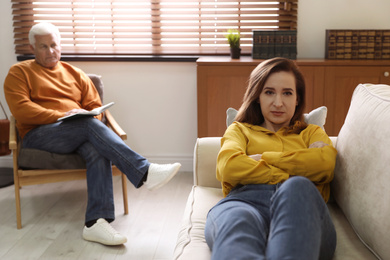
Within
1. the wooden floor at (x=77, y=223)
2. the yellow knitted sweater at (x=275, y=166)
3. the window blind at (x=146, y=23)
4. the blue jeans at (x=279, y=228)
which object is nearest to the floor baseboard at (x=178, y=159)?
the wooden floor at (x=77, y=223)

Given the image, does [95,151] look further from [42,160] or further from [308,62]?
[308,62]

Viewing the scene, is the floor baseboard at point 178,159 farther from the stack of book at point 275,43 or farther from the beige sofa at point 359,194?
the beige sofa at point 359,194

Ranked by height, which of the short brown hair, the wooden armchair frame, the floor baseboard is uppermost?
the short brown hair

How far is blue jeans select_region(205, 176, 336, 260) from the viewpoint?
49.9 inches

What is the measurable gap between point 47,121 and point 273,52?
1.54 metres

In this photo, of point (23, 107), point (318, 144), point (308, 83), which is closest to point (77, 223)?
point (23, 107)

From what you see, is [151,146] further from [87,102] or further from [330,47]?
[330,47]

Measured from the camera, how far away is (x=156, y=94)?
3.70 metres

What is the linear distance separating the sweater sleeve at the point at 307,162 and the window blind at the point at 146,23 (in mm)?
1951

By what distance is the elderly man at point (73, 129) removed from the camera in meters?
2.58

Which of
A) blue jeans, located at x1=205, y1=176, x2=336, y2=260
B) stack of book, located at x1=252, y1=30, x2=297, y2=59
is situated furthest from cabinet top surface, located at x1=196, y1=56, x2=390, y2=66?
blue jeans, located at x1=205, y1=176, x2=336, y2=260

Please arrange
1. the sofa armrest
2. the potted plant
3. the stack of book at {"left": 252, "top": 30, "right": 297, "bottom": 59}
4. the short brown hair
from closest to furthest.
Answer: the short brown hair
the sofa armrest
the stack of book at {"left": 252, "top": 30, "right": 297, "bottom": 59}
the potted plant

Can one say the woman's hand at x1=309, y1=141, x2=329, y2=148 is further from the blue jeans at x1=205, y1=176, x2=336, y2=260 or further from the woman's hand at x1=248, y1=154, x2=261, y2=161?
the blue jeans at x1=205, y1=176, x2=336, y2=260

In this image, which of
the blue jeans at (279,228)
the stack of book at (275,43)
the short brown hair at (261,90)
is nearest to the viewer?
the blue jeans at (279,228)
